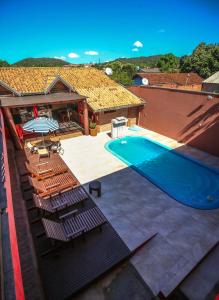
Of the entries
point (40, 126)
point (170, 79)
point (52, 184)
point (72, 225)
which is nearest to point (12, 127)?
point (40, 126)

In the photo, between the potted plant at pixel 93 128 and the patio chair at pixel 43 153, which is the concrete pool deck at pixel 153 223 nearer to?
the patio chair at pixel 43 153

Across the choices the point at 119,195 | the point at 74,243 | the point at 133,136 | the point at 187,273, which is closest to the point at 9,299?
the point at 74,243

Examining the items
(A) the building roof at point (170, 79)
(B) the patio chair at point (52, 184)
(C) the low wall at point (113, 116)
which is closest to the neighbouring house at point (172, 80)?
(A) the building roof at point (170, 79)

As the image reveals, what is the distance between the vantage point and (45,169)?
11680mm

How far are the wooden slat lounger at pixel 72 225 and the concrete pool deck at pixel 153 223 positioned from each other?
1.06m

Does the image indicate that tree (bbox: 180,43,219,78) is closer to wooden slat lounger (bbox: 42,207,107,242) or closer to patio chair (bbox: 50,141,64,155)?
patio chair (bbox: 50,141,64,155)

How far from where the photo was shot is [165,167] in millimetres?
13602

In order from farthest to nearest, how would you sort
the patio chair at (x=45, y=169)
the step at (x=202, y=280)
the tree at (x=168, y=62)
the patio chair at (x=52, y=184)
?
the tree at (x=168, y=62)
the patio chair at (x=45, y=169)
the patio chair at (x=52, y=184)
the step at (x=202, y=280)

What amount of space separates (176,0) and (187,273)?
75.2 ft

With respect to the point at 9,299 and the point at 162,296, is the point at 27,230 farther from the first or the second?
the point at 162,296

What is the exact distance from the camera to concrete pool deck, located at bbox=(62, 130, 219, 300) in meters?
6.39

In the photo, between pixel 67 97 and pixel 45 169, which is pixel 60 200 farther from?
pixel 67 97

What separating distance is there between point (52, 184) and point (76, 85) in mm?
13953

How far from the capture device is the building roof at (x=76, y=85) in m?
18.1
